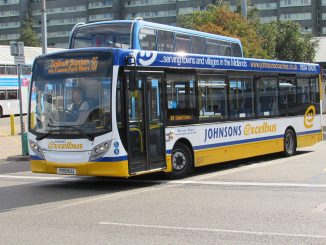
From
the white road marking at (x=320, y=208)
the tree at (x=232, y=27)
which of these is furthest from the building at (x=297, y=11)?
the white road marking at (x=320, y=208)

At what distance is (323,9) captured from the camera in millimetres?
102062

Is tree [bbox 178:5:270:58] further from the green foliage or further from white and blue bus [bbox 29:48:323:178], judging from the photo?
white and blue bus [bbox 29:48:323:178]

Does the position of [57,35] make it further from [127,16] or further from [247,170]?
[247,170]

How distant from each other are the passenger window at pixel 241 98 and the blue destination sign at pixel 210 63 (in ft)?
1.22

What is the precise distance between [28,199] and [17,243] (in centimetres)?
359

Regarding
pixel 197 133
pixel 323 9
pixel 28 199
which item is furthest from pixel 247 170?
pixel 323 9

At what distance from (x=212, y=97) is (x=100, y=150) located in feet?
→ 12.8

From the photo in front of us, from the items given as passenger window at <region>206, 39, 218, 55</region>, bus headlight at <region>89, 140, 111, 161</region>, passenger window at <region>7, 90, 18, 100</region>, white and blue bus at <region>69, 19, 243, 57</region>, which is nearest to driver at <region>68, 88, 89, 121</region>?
bus headlight at <region>89, 140, 111, 161</region>

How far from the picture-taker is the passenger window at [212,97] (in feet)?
43.4

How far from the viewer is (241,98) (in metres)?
14.8

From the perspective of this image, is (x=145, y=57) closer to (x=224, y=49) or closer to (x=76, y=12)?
(x=224, y=49)

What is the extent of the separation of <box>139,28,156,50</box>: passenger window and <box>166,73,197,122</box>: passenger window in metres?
1.24

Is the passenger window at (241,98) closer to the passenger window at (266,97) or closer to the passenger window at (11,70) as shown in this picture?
the passenger window at (266,97)

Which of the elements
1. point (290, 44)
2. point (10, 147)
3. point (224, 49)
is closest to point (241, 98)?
point (224, 49)
